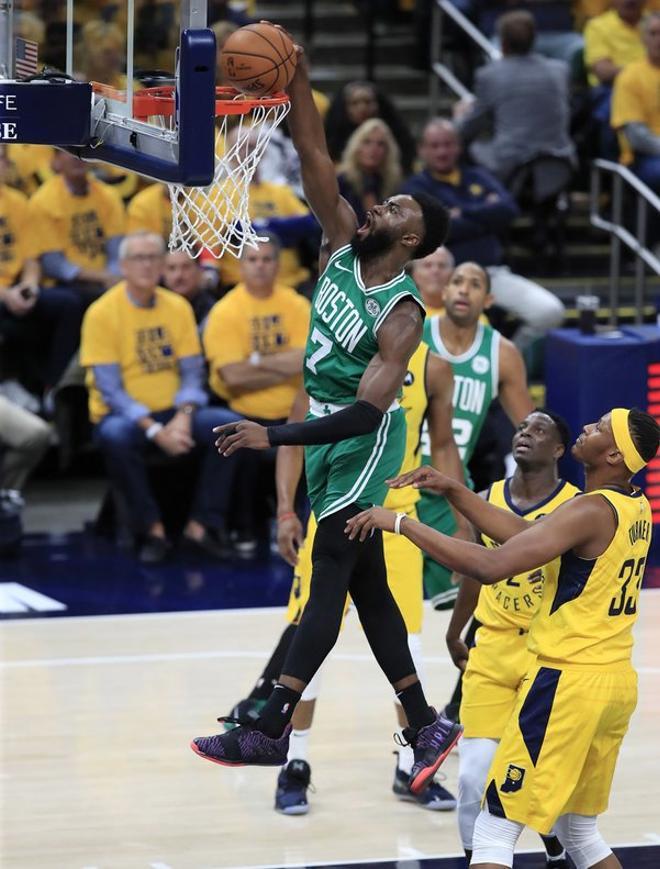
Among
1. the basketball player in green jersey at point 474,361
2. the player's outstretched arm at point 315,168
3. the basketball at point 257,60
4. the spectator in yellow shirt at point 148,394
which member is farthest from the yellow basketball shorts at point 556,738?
the spectator in yellow shirt at point 148,394

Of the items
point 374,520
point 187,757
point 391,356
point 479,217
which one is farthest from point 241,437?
point 479,217

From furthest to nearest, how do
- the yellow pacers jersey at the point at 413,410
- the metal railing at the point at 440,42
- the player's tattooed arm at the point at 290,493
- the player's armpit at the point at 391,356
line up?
1. the metal railing at the point at 440,42
2. the yellow pacers jersey at the point at 413,410
3. the player's tattooed arm at the point at 290,493
4. the player's armpit at the point at 391,356

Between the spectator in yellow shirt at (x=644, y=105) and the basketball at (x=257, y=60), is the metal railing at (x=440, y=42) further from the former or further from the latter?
the basketball at (x=257, y=60)

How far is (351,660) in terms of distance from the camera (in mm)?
8250

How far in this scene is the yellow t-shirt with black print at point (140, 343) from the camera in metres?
9.80

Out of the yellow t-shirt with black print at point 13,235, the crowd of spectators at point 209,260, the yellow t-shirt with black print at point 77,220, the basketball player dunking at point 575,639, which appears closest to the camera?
the basketball player dunking at point 575,639

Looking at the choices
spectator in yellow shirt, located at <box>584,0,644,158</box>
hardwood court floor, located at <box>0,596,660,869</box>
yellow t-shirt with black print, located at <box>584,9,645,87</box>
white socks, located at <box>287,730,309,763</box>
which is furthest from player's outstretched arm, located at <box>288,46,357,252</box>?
yellow t-shirt with black print, located at <box>584,9,645,87</box>

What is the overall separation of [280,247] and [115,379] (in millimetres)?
1470

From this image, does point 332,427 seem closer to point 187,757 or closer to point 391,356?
point 391,356

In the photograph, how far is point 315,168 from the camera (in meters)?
5.84

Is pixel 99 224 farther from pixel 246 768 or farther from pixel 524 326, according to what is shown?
pixel 246 768

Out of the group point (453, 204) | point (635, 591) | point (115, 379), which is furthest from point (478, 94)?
point (635, 591)

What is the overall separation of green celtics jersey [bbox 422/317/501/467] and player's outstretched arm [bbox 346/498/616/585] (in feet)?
8.40

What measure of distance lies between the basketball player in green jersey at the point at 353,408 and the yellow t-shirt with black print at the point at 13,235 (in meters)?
4.74
